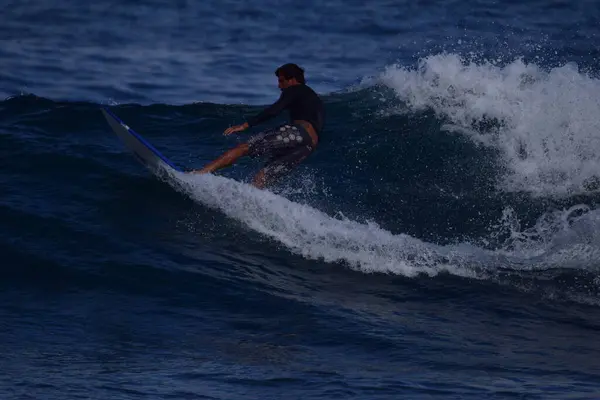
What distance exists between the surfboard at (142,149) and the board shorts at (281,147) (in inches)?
35.2

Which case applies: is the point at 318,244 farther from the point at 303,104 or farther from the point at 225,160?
the point at 303,104

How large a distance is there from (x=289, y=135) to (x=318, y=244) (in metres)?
1.23

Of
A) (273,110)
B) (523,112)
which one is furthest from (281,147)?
(523,112)

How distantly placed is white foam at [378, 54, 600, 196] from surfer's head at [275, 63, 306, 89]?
3056mm

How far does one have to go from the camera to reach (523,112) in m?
14.4

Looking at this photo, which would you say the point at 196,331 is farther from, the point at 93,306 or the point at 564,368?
the point at 564,368

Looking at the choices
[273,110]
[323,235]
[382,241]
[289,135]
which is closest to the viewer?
[382,241]

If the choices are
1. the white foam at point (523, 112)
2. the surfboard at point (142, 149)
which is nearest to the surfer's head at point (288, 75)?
the surfboard at point (142, 149)

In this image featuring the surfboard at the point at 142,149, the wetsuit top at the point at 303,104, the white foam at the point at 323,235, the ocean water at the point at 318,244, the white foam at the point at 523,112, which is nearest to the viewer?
the ocean water at the point at 318,244

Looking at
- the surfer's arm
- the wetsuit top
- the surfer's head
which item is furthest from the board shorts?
the surfer's head

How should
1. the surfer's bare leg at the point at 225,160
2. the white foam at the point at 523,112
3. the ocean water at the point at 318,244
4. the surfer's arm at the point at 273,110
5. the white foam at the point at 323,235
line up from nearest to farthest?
the ocean water at the point at 318,244
the white foam at the point at 323,235
the surfer's arm at the point at 273,110
the surfer's bare leg at the point at 225,160
the white foam at the point at 523,112

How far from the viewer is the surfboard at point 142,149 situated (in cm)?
1145

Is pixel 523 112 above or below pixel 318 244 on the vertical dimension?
above

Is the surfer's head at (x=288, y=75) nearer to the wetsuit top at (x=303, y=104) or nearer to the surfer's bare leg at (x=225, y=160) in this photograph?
the wetsuit top at (x=303, y=104)
